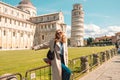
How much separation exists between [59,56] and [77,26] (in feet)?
352

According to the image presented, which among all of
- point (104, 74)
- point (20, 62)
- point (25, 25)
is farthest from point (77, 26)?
point (104, 74)

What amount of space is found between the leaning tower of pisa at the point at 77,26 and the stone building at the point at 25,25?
1450cm

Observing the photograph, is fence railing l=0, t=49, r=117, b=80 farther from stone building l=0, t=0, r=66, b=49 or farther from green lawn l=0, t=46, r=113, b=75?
stone building l=0, t=0, r=66, b=49

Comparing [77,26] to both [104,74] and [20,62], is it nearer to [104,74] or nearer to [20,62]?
[20,62]

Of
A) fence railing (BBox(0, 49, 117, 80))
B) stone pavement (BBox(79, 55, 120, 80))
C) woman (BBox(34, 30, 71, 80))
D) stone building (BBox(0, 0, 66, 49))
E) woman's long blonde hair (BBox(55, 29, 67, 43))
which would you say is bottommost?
stone pavement (BBox(79, 55, 120, 80))

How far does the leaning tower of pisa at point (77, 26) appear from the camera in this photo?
365ft

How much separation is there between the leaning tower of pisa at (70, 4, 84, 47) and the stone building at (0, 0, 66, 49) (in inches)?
571

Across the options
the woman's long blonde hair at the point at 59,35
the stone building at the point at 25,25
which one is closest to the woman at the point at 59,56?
the woman's long blonde hair at the point at 59,35

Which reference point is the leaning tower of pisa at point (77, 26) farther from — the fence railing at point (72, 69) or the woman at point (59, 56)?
the woman at point (59, 56)

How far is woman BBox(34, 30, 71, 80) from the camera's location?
17.3 ft

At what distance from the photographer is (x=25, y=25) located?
86125mm

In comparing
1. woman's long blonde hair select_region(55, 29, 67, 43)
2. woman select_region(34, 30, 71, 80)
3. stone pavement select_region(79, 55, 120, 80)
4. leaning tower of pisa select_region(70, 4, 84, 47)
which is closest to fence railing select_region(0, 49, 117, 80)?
stone pavement select_region(79, 55, 120, 80)

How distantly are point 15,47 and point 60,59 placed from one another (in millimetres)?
73830

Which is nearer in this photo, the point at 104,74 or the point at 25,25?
the point at 104,74
